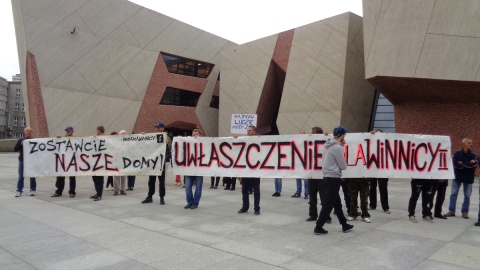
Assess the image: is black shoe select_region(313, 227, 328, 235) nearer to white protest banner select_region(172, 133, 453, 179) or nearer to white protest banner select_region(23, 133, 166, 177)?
white protest banner select_region(172, 133, 453, 179)

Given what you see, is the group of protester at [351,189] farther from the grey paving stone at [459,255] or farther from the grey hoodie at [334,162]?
the grey paving stone at [459,255]

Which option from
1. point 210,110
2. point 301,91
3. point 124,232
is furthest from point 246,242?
point 210,110

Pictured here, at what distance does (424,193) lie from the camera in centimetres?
721

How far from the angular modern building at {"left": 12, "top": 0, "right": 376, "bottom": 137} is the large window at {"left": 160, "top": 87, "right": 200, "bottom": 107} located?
0.40ft

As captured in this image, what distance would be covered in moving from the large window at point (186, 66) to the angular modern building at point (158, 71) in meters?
0.11

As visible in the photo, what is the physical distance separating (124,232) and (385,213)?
19.0 feet

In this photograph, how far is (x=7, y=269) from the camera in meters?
4.14

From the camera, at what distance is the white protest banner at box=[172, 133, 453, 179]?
24.2 ft

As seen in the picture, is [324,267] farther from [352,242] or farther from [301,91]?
[301,91]

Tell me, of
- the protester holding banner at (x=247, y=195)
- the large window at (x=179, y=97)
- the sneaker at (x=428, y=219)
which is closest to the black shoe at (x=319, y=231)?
the protester holding banner at (x=247, y=195)

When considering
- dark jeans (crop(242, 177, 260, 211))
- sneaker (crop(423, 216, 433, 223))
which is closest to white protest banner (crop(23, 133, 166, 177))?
dark jeans (crop(242, 177, 260, 211))

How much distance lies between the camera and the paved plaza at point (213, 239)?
4426mm

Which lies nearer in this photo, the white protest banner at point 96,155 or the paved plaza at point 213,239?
the paved plaza at point 213,239

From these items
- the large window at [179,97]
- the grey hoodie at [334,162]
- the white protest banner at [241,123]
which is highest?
the large window at [179,97]
